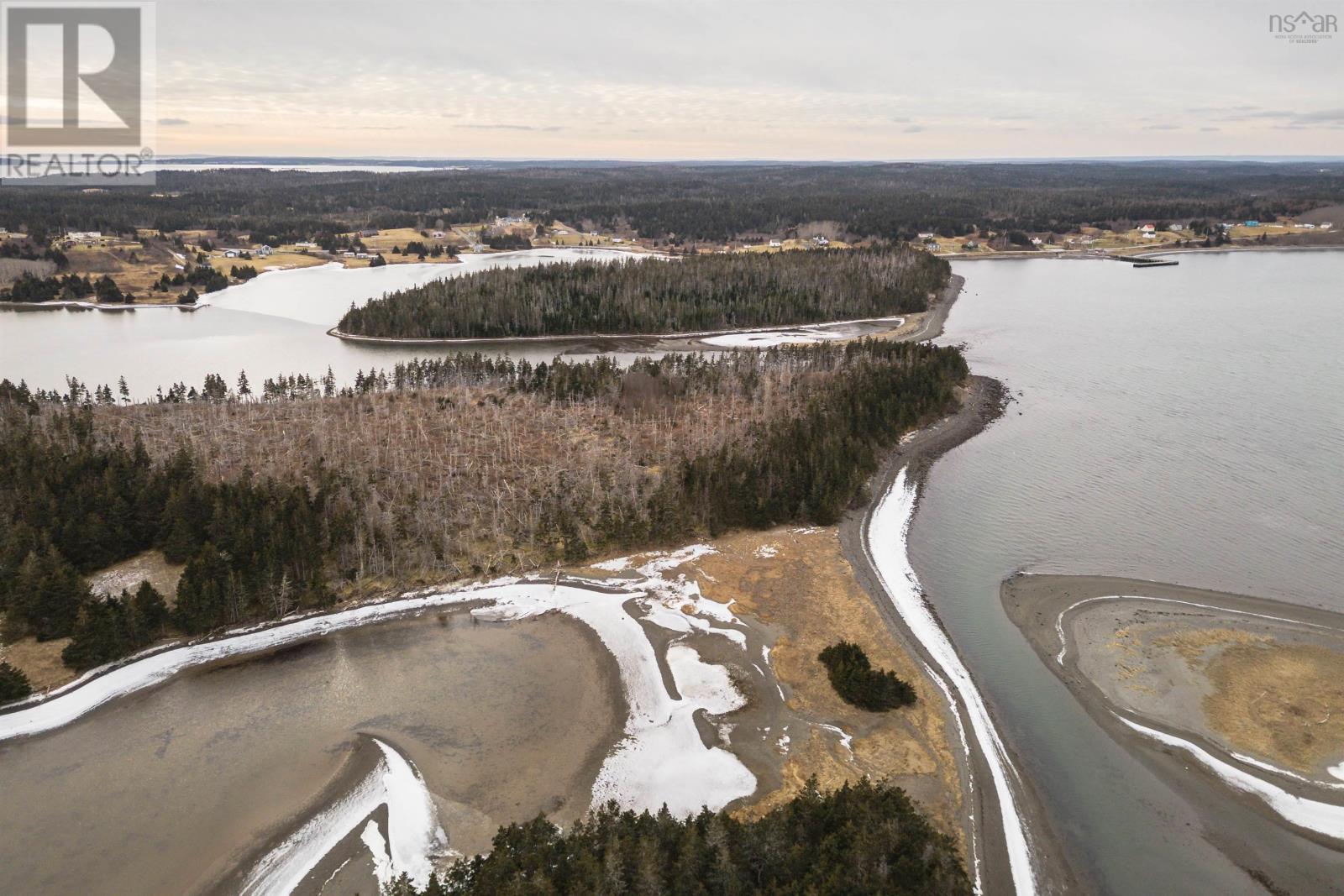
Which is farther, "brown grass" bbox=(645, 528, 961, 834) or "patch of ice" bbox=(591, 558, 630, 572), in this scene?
"patch of ice" bbox=(591, 558, 630, 572)

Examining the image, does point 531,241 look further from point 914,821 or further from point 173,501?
point 914,821

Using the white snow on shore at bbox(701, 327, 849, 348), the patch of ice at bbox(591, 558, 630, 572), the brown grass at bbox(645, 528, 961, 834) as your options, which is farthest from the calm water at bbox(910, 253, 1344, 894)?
the white snow on shore at bbox(701, 327, 849, 348)

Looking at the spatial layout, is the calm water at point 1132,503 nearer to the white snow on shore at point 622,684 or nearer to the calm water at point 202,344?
the white snow on shore at point 622,684

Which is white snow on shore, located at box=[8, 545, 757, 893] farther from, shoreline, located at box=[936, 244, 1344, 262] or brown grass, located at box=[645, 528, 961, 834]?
shoreline, located at box=[936, 244, 1344, 262]

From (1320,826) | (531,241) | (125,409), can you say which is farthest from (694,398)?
(531,241)

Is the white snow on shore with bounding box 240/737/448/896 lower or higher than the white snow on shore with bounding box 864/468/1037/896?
lower

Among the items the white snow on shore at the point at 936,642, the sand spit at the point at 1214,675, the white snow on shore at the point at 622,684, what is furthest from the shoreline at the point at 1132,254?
the white snow on shore at the point at 622,684

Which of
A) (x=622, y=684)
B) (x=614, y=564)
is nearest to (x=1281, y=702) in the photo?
(x=622, y=684)
